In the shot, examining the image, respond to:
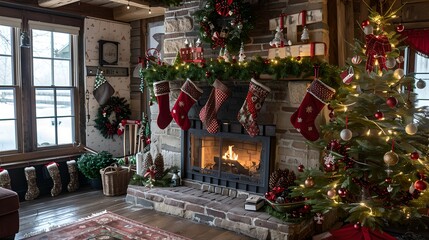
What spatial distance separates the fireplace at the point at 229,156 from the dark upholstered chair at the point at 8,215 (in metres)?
1.81

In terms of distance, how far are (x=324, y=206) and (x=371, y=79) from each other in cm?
106

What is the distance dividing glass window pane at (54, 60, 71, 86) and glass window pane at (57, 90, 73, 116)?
13cm

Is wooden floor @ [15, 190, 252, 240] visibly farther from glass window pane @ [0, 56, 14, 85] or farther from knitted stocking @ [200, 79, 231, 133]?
glass window pane @ [0, 56, 14, 85]

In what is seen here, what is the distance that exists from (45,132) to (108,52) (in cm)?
149

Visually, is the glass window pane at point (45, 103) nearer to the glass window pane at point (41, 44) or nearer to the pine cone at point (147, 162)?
the glass window pane at point (41, 44)

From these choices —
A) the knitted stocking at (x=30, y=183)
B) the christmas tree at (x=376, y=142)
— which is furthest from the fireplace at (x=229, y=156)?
the knitted stocking at (x=30, y=183)

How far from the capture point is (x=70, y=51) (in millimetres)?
5121

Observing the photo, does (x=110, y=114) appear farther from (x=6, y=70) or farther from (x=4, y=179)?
(x=4, y=179)

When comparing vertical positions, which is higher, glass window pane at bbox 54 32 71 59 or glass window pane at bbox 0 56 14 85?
glass window pane at bbox 54 32 71 59

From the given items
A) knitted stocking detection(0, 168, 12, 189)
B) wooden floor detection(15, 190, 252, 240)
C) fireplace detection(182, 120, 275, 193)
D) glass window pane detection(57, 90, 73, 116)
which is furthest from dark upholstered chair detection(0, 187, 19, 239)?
glass window pane detection(57, 90, 73, 116)

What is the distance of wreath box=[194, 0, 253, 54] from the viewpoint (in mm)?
3590

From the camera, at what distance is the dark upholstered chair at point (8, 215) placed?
10.1 feet

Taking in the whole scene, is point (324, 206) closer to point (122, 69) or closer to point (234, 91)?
point (234, 91)

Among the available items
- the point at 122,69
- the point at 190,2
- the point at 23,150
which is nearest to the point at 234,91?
the point at 190,2
